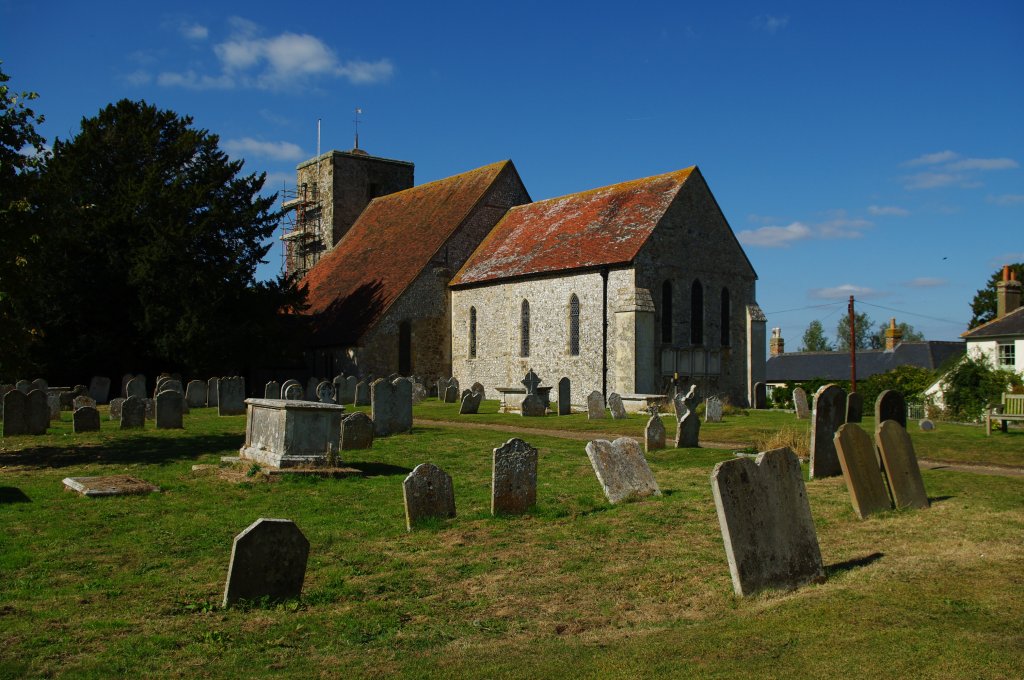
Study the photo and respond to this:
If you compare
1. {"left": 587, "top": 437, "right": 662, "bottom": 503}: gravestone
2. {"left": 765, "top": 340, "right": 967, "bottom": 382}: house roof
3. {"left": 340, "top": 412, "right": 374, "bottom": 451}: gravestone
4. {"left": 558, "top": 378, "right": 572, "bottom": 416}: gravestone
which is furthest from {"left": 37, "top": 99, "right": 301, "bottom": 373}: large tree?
{"left": 765, "top": 340, "right": 967, "bottom": 382}: house roof

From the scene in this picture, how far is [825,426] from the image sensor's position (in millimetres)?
12391

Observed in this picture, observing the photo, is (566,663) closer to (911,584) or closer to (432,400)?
(911,584)

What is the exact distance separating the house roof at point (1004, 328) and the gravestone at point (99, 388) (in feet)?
104

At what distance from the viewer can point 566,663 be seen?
557 cm

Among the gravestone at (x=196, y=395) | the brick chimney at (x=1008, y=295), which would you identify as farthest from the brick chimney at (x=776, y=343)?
the gravestone at (x=196, y=395)

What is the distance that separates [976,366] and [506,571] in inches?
930

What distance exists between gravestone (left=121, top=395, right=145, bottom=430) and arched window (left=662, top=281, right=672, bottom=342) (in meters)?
17.1

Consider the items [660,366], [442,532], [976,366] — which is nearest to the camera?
[442,532]

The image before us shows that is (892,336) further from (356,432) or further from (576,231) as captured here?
(356,432)

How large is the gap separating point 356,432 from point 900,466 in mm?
9185

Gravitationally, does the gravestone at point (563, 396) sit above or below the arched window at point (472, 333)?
below

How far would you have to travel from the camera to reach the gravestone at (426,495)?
9297 mm

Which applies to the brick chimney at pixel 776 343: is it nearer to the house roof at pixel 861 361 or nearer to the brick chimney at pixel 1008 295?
the house roof at pixel 861 361

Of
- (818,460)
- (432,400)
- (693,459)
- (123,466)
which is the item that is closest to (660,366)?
(432,400)
